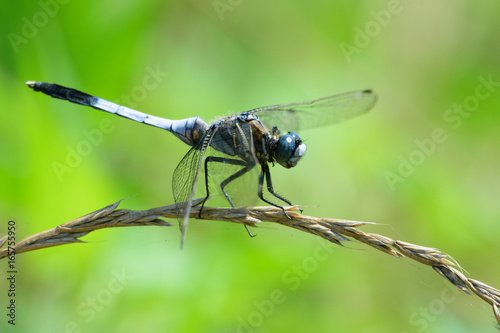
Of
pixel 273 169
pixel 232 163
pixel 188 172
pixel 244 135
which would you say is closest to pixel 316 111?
pixel 244 135

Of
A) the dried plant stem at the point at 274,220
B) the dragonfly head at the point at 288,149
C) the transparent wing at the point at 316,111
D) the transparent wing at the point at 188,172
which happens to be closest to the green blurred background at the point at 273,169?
the transparent wing at the point at 188,172

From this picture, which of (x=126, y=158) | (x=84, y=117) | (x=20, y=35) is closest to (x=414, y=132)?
(x=126, y=158)

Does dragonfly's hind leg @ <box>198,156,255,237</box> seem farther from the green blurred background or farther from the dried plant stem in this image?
the dried plant stem

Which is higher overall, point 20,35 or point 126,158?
point 20,35

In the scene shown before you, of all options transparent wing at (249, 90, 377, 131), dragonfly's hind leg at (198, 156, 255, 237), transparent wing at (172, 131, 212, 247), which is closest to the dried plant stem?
transparent wing at (172, 131, 212, 247)

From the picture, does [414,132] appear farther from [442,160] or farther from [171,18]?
[171,18]

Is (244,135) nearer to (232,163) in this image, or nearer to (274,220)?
(232,163)

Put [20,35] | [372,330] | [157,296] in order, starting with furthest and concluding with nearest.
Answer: [20,35] → [372,330] → [157,296]

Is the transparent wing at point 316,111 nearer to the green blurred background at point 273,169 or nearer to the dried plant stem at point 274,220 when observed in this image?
the green blurred background at point 273,169
